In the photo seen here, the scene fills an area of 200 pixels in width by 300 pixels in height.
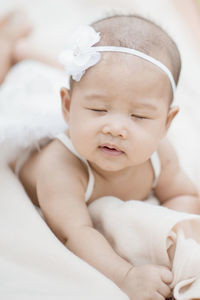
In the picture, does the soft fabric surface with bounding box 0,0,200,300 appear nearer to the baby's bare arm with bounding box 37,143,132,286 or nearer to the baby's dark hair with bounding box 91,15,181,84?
the baby's bare arm with bounding box 37,143,132,286

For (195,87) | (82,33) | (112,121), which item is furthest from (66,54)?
(195,87)

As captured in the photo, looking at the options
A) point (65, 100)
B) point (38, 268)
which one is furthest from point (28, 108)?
point (38, 268)

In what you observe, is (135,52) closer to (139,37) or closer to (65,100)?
(139,37)

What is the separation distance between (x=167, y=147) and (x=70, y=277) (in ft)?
2.01

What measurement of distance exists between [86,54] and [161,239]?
1.56ft

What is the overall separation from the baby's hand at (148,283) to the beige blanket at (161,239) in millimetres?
22

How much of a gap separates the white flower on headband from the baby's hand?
48 centimetres

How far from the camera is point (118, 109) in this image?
1.02 metres

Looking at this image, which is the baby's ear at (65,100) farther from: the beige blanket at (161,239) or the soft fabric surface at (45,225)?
the beige blanket at (161,239)

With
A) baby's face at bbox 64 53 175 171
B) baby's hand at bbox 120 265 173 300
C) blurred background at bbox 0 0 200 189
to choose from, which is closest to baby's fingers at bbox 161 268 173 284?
baby's hand at bbox 120 265 173 300

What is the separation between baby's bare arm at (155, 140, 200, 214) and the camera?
131 cm

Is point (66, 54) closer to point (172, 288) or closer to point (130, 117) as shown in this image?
point (130, 117)

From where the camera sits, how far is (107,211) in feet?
3.68

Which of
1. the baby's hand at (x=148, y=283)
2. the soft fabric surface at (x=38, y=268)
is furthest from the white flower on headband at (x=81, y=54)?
the baby's hand at (x=148, y=283)
